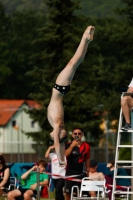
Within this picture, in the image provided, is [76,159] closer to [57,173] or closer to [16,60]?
[57,173]

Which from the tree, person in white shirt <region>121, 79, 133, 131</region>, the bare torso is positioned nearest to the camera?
the bare torso

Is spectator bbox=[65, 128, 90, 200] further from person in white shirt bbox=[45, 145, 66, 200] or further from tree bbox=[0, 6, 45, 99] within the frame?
tree bbox=[0, 6, 45, 99]

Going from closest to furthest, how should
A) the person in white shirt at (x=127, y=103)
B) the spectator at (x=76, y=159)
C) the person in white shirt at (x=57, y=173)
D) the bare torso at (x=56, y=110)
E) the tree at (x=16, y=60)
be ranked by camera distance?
1. the bare torso at (x=56, y=110)
2. the person in white shirt at (x=127, y=103)
3. the spectator at (x=76, y=159)
4. the person in white shirt at (x=57, y=173)
5. the tree at (x=16, y=60)

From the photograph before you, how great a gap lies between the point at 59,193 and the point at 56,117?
4.84 metres

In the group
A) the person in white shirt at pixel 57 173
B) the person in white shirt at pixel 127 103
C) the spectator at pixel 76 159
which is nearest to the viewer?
the person in white shirt at pixel 127 103

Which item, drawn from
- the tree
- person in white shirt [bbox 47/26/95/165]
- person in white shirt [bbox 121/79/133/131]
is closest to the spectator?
person in white shirt [bbox 121/79/133/131]

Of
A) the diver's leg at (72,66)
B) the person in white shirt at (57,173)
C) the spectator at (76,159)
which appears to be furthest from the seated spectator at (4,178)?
the diver's leg at (72,66)

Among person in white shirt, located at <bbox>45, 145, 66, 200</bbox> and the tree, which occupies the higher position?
the tree

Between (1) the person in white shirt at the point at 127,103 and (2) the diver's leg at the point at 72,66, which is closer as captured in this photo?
(2) the diver's leg at the point at 72,66

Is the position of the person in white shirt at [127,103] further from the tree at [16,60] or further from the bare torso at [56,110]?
the tree at [16,60]

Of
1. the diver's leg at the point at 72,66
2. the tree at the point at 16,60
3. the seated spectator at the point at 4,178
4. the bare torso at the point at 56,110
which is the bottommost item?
the seated spectator at the point at 4,178

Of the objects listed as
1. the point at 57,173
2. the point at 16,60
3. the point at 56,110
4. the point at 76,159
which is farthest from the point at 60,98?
the point at 16,60

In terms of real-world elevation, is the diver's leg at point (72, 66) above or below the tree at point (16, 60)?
below

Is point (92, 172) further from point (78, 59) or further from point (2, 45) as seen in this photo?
point (2, 45)
